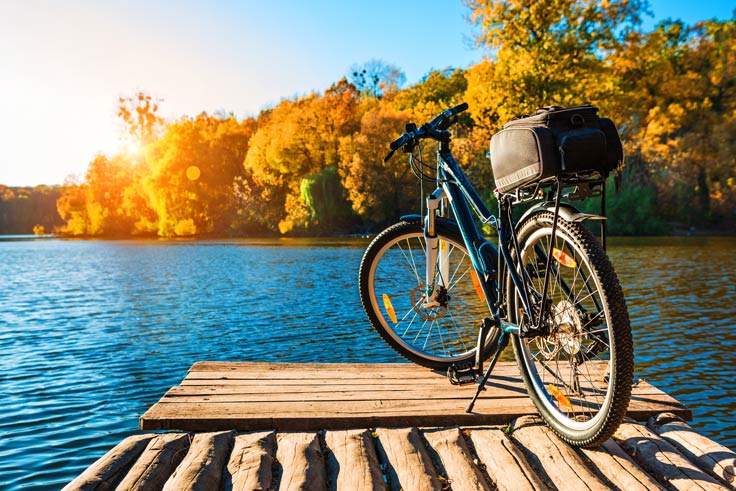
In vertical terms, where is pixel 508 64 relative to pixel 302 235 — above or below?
above

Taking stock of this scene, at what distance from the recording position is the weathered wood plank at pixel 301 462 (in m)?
2.29

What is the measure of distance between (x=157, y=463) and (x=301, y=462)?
23.0 inches

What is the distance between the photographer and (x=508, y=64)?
1075 inches

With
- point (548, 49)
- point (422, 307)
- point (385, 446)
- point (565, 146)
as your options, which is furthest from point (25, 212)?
point (565, 146)

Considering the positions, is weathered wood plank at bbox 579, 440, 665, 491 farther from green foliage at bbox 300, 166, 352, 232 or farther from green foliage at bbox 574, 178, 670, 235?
green foliage at bbox 300, 166, 352, 232

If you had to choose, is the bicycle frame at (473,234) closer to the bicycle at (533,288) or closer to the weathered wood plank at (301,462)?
the bicycle at (533,288)

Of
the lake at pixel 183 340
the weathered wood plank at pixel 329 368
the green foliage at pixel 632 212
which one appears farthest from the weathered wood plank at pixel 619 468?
the green foliage at pixel 632 212

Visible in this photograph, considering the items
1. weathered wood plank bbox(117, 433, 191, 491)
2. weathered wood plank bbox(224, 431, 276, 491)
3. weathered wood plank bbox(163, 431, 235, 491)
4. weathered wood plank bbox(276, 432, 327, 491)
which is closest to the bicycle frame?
weathered wood plank bbox(276, 432, 327, 491)

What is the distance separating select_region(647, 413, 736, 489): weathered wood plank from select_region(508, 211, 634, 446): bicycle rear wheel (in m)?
0.32

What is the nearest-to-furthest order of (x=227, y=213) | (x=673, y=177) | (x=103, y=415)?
(x=103, y=415), (x=673, y=177), (x=227, y=213)

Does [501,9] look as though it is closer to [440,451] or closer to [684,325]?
[684,325]

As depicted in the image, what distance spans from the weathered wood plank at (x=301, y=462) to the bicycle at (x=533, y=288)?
2.88 feet

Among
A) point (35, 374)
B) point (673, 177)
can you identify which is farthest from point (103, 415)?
point (673, 177)

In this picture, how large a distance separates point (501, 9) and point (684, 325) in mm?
22041
